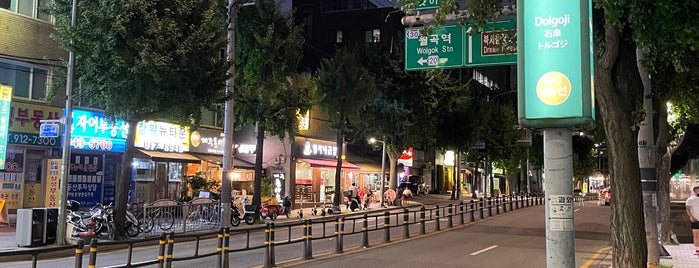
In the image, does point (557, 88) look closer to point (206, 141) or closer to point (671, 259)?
point (671, 259)

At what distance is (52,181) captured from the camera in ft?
72.1

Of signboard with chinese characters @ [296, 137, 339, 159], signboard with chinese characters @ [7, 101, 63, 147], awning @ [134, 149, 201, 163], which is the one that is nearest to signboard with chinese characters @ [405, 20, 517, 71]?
awning @ [134, 149, 201, 163]

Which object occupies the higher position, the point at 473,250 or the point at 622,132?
the point at 622,132

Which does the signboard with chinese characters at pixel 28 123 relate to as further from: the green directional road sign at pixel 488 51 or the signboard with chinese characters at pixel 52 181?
the green directional road sign at pixel 488 51

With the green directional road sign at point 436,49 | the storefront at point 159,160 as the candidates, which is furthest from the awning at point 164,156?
the green directional road sign at point 436,49

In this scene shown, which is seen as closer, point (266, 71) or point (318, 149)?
point (266, 71)

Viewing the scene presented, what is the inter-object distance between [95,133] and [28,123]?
2.84 metres

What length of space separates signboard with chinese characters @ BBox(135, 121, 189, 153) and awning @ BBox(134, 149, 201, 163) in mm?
326

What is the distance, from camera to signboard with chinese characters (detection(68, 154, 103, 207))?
77.9 feet

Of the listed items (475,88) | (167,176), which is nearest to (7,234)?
(167,176)

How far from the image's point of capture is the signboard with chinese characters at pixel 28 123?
21297 millimetres

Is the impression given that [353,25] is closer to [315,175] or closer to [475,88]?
[475,88]

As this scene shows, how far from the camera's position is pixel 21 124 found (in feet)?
70.9

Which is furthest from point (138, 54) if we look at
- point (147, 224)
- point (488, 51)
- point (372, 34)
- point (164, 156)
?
point (372, 34)
